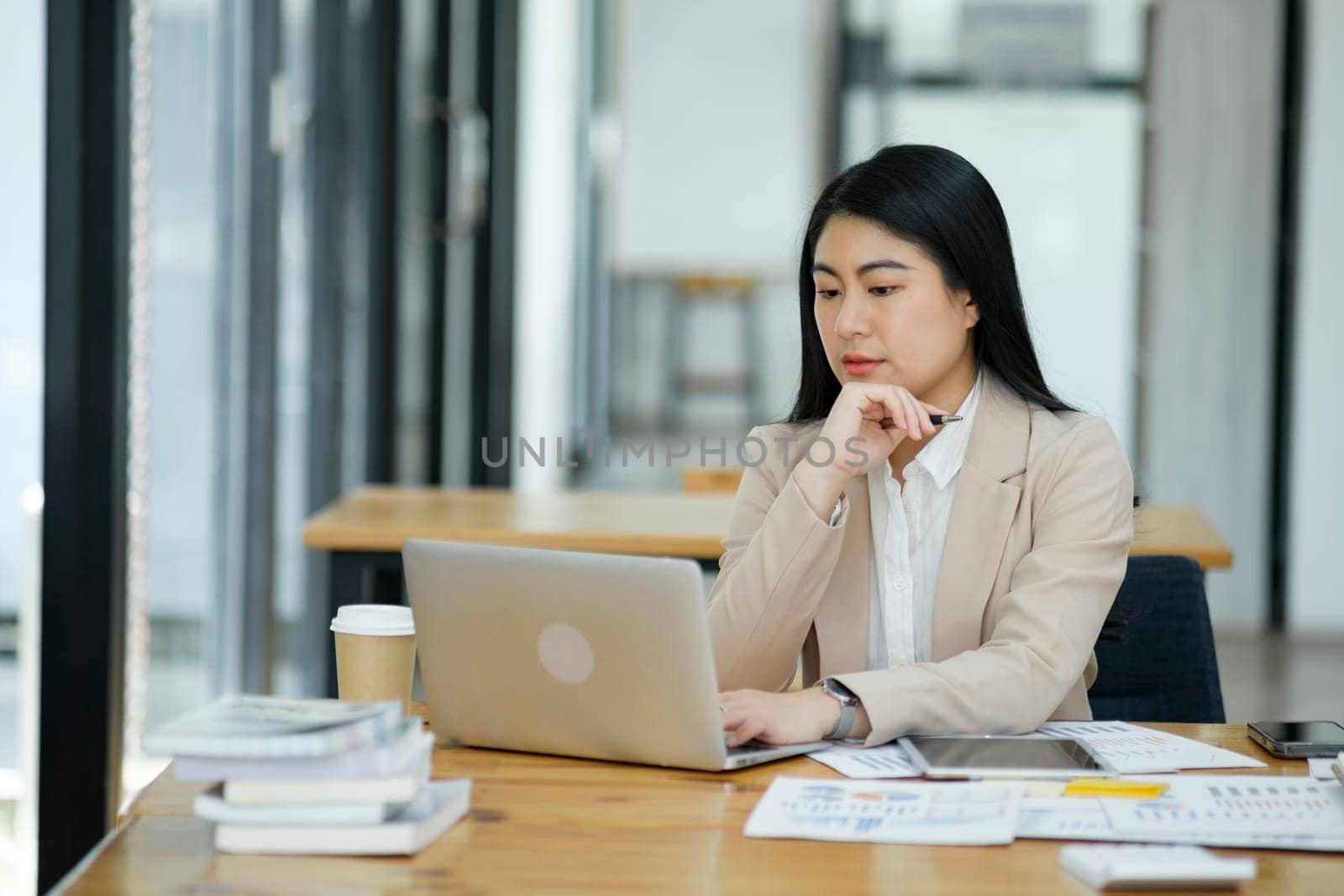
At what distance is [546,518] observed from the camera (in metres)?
2.86

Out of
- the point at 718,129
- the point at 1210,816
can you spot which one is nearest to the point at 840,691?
the point at 1210,816

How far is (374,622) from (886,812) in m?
0.53

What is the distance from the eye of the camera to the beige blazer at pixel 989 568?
1627 millimetres

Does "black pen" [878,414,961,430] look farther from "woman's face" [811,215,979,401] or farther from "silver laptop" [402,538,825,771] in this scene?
"silver laptop" [402,538,825,771]

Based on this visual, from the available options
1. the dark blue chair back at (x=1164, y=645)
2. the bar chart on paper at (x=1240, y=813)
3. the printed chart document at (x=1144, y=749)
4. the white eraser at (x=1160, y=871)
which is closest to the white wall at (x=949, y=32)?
the dark blue chair back at (x=1164, y=645)

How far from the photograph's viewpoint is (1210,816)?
1.20 meters

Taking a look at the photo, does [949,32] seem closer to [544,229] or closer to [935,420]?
[544,229]

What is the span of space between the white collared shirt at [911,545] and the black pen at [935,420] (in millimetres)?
26

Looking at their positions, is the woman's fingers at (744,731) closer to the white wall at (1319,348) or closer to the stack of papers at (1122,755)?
the stack of papers at (1122,755)

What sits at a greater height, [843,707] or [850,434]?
[850,434]

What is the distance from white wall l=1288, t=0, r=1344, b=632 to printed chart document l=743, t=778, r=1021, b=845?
5.09 meters

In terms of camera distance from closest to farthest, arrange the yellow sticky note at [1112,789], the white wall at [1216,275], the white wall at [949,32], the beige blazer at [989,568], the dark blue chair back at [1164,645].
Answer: the yellow sticky note at [1112,789] → the beige blazer at [989,568] → the dark blue chair back at [1164,645] → the white wall at [1216,275] → the white wall at [949,32]

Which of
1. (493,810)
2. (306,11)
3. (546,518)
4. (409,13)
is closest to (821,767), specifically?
(493,810)

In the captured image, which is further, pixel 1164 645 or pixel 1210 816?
pixel 1164 645
